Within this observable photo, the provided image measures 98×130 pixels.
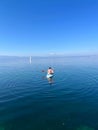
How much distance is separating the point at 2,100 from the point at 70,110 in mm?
11263

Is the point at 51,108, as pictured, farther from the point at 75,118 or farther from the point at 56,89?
the point at 56,89

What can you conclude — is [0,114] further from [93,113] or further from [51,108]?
[93,113]

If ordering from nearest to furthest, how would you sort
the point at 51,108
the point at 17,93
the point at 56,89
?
1. the point at 51,108
2. the point at 17,93
3. the point at 56,89

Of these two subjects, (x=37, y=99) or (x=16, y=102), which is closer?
(x=16, y=102)

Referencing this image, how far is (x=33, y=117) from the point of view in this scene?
17.2m

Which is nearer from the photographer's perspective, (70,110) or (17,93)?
(70,110)

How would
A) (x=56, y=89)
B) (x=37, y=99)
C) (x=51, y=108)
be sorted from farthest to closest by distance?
(x=56, y=89) → (x=37, y=99) → (x=51, y=108)

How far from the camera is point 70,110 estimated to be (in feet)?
62.2

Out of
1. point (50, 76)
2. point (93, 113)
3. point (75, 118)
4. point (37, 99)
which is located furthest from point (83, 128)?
point (50, 76)

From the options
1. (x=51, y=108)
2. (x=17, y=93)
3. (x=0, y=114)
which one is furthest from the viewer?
(x=17, y=93)

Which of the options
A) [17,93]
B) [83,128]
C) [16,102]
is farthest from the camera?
[17,93]

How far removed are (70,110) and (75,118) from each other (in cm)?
225

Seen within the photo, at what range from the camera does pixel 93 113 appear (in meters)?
17.9

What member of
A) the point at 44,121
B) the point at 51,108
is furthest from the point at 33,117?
the point at 51,108
